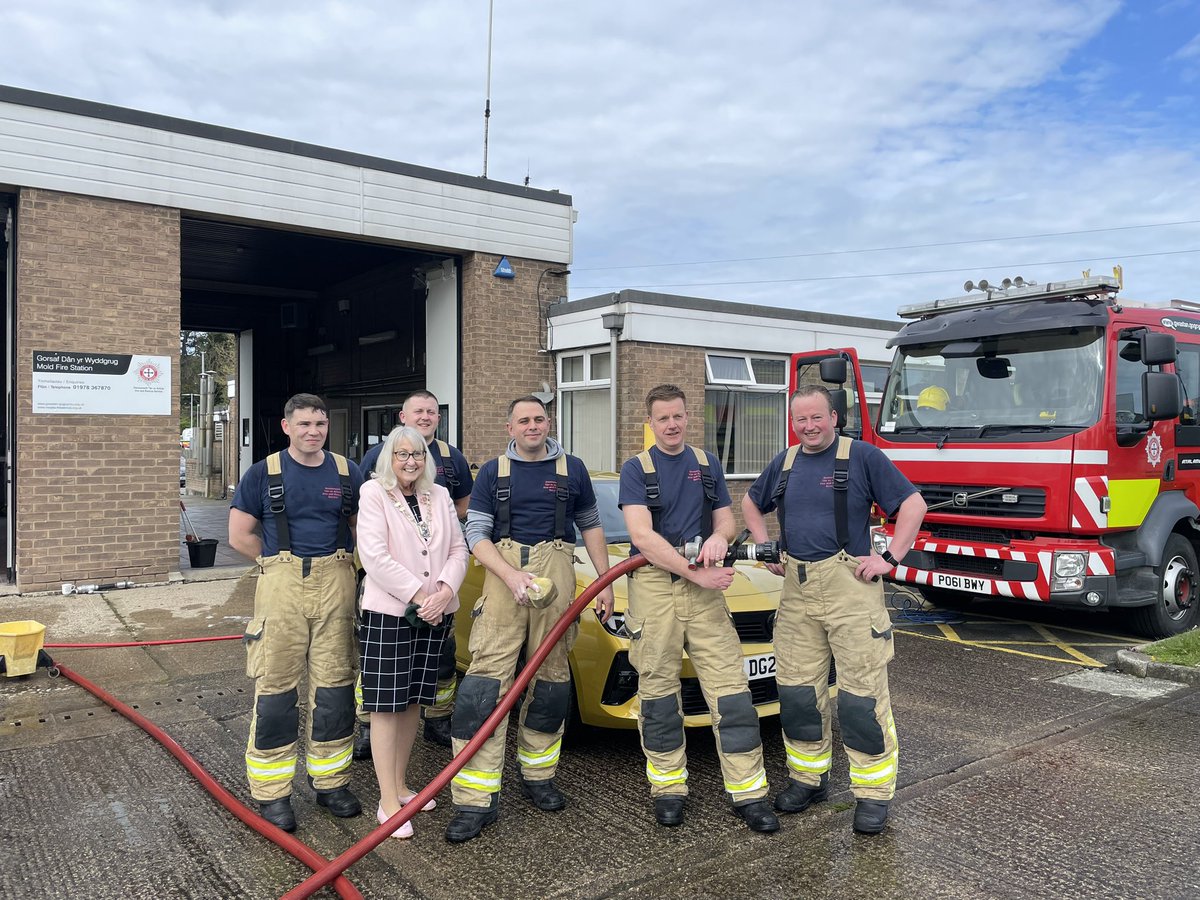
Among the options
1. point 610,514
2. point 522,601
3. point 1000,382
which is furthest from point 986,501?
point 522,601

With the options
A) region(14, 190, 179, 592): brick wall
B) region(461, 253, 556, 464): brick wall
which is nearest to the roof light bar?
region(461, 253, 556, 464): brick wall

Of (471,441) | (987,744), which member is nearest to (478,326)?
(471,441)

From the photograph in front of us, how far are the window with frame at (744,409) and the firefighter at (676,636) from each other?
926cm

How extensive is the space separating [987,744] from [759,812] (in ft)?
6.13

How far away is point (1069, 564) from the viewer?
283 inches

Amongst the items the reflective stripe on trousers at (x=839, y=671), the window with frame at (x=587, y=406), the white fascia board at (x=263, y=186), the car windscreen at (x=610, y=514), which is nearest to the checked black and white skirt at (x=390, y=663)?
the reflective stripe on trousers at (x=839, y=671)

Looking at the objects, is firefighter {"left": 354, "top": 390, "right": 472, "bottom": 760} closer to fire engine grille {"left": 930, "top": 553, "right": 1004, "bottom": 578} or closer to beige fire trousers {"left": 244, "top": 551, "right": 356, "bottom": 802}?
beige fire trousers {"left": 244, "top": 551, "right": 356, "bottom": 802}

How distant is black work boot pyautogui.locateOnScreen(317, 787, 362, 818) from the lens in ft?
13.5

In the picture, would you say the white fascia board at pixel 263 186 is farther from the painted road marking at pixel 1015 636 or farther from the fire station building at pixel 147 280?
the painted road marking at pixel 1015 636

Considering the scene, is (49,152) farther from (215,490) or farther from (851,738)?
A: (215,490)

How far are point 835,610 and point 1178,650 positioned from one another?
4336 millimetres

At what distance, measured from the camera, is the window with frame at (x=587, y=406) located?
12.9 metres

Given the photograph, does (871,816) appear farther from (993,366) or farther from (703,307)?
(703,307)

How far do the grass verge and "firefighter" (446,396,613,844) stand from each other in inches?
187
